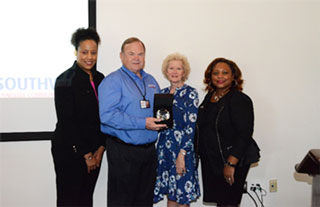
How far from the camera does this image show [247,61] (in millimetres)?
2914

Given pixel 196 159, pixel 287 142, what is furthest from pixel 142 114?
pixel 287 142

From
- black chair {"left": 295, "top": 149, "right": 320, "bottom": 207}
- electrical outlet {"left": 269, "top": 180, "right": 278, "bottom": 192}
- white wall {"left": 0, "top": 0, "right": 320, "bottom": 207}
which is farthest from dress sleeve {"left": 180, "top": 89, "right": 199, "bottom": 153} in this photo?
electrical outlet {"left": 269, "top": 180, "right": 278, "bottom": 192}

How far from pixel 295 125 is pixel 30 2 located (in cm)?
268

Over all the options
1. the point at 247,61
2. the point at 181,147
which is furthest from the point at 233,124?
the point at 247,61

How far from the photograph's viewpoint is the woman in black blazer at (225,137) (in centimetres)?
218

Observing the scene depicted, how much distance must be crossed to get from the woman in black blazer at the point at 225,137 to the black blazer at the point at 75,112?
2.71ft

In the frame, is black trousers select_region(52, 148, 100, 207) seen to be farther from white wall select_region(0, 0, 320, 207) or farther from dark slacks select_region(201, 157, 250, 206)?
dark slacks select_region(201, 157, 250, 206)

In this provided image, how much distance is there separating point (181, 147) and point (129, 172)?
45 centimetres

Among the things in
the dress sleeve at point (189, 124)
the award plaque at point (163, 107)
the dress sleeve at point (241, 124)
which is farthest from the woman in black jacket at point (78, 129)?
the dress sleeve at point (241, 124)

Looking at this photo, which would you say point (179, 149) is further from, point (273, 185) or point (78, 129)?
point (273, 185)

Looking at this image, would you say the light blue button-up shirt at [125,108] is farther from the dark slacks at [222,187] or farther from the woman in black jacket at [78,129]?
the dark slacks at [222,187]

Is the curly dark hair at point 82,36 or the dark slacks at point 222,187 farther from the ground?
the curly dark hair at point 82,36

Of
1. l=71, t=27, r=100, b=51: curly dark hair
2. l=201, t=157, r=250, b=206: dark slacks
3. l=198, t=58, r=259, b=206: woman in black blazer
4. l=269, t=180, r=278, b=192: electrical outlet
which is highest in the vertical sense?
l=71, t=27, r=100, b=51: curly dark hair

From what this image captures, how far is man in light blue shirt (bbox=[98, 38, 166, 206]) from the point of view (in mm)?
2064
